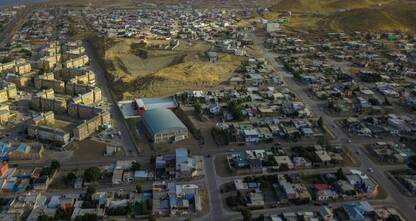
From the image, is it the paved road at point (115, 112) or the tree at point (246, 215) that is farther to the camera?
the paved road at point (115, 112)

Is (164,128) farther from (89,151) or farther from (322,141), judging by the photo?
(322,141)

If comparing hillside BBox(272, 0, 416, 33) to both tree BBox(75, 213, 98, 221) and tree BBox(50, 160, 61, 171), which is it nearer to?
tree BBox(50, 160, 61, 171)

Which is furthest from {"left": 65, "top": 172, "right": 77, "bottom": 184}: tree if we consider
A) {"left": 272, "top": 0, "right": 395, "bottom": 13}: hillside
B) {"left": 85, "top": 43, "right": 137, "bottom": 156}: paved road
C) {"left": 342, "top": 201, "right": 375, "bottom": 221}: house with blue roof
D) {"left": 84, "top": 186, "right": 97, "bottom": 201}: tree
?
{"left": 272, "top": 0, "right": 395, "bottom": 13}: hillside

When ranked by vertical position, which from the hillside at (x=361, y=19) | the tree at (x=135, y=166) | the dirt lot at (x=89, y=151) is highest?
the hillside at (x=361, y=19)

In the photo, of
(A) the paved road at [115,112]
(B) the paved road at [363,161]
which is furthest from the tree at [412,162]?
(A) the paved road at [115,112]

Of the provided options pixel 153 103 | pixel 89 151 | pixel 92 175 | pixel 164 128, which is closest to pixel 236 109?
pixel 164 128

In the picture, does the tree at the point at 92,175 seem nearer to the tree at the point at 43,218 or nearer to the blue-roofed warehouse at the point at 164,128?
the tree at the point at 43,218

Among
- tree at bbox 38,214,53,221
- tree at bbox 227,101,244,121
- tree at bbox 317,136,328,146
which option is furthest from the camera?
tree at bbox 227,101,244,121
